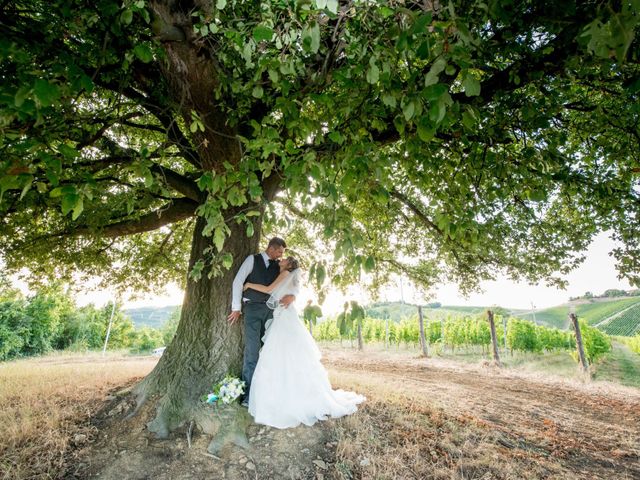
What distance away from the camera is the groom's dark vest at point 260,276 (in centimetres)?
486

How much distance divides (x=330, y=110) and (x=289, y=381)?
3527mm

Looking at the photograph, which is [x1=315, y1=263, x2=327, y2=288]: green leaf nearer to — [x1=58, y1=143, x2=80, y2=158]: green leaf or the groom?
[x1=58, y1=143, x2=80, y2=158]: green leaf

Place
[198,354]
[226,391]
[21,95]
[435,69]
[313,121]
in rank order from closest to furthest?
1. [435,69]
2. [21,95]
3. [313,121]
4. [226,391]
5. [198,354]

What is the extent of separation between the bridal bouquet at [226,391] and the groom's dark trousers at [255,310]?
29 cm

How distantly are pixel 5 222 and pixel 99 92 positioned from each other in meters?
3.43

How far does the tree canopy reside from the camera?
1900mm

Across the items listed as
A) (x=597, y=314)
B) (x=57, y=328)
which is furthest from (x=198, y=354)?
(x=597, y=314)

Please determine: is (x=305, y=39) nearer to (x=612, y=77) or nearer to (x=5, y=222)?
(x=612, y=77)

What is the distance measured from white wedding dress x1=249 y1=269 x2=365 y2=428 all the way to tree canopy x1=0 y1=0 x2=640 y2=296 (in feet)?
4.09

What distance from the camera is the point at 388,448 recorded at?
407cm

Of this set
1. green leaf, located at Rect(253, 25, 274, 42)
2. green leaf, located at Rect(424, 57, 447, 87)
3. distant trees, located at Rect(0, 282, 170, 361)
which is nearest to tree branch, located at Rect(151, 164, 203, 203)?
green leaf, located at Rect(253, 25, 274, 42)

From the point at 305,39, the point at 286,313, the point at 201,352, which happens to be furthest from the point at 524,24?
the point at 201,352

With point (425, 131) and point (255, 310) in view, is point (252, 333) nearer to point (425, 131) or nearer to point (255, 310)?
point (255, 310)

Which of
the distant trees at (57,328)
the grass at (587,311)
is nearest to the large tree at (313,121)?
the distant trees at (57,328)
